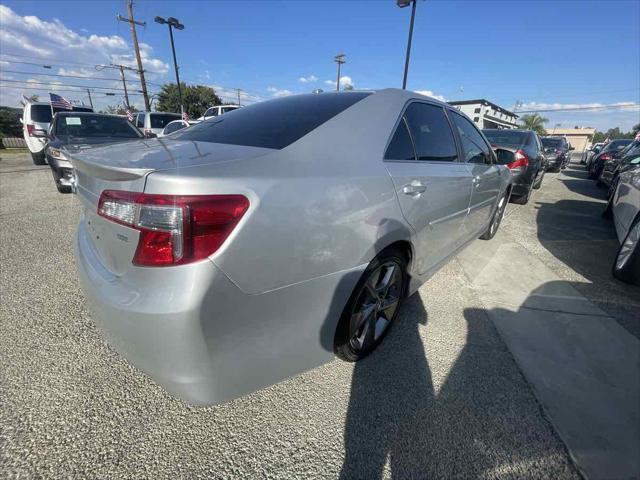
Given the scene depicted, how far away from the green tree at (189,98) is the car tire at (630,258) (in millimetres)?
50031

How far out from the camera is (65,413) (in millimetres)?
1634

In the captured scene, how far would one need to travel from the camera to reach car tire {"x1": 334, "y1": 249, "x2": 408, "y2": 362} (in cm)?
176

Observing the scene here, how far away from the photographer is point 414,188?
193 centimetres

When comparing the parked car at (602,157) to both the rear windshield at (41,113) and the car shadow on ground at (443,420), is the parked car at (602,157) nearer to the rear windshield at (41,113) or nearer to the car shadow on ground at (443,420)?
the car shadow on ground at (443,420)

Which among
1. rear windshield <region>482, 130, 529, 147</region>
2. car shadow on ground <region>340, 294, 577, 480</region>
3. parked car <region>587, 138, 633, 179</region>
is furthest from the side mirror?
parked car <region>587, 138, 633, 179</region>

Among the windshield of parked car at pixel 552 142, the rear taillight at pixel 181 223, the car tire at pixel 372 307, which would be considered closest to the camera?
the rear taillight at pixel 181 223

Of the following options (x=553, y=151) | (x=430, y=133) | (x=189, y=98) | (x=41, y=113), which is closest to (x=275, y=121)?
(x=430, y=133)

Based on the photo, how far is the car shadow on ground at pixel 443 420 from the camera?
1459 millimetres

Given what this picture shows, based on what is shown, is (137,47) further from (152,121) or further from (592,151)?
(592,151)

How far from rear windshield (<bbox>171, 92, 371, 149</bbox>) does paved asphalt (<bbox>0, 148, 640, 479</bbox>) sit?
1.43 metres

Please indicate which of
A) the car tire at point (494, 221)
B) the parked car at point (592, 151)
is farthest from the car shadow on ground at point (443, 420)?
the parked car at point (592, 151)

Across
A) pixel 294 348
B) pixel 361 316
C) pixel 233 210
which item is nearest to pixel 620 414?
pixel 361 316

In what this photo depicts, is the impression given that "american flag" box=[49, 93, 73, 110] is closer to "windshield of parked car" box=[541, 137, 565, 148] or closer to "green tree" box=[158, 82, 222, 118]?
"windshield of parked car" box=[541, 137, 565, 148]

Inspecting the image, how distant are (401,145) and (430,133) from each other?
56 centimetres
